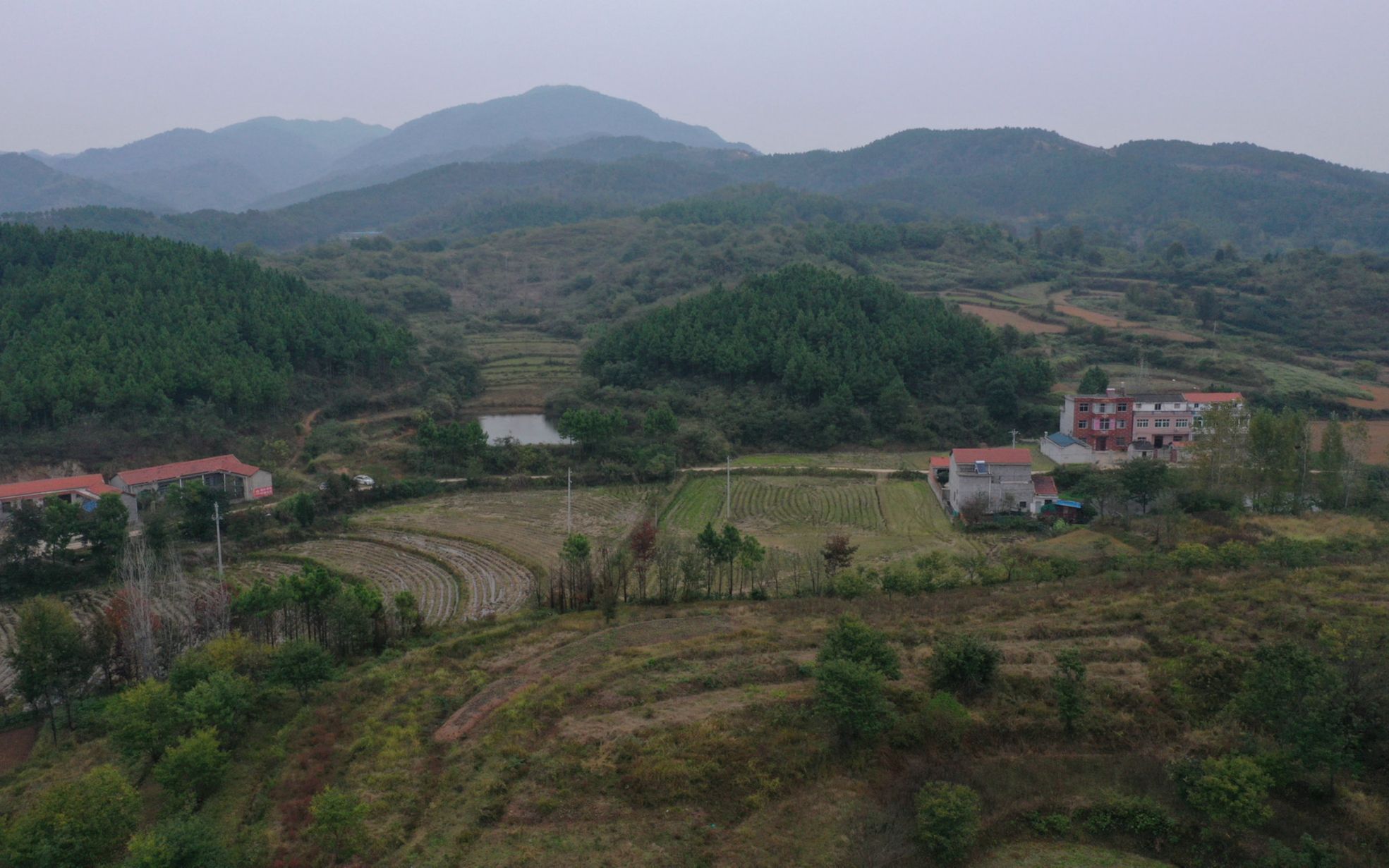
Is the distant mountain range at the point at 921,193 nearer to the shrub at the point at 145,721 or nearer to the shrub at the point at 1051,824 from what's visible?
the shrub at the point at 145,721

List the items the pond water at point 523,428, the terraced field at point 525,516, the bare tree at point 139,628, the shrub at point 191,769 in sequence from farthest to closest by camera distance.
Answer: the pond water at point 523,428, the terraced field at point 525,516, the bare tree at point 139,628, the shrub at point 191,769

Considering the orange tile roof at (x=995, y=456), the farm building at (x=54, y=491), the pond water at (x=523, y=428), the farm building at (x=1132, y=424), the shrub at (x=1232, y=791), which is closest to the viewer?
the shrub at (x=1232, y=791)

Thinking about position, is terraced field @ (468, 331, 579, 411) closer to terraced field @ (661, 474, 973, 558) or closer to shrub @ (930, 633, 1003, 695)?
terraced field @ (661, 474, 973, 558)

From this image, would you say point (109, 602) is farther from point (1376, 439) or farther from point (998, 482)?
point (1376, 439)

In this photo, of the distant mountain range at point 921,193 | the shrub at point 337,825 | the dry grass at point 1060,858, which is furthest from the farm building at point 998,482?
the distant mountain range at point 921,193

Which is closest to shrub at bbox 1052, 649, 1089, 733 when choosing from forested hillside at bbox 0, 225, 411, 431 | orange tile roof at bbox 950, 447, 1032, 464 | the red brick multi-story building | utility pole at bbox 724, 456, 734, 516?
utility pole at bbox 724, 456, 734, 516

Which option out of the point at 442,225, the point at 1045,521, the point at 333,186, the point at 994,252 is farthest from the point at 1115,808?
the point at 333,186
